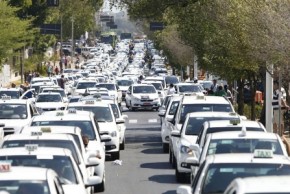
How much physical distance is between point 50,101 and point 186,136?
22.2 m

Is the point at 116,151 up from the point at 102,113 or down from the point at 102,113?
down

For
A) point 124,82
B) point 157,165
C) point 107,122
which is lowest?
point 124,82

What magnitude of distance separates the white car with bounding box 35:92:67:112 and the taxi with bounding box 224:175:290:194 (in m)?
32.9

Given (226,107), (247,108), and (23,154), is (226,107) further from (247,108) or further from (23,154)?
(247,108)

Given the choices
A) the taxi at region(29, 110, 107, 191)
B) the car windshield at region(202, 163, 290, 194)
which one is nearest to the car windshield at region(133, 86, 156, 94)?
the taxi at region(29, 110, 107, 191)

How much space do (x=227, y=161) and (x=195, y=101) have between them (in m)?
14.5

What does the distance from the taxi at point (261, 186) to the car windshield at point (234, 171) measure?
257 centimetres

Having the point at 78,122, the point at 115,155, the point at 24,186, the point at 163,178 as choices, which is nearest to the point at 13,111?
the point at 115,155

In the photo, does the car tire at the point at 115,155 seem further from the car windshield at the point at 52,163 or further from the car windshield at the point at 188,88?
Answer: the car windshield at the point at 188,88

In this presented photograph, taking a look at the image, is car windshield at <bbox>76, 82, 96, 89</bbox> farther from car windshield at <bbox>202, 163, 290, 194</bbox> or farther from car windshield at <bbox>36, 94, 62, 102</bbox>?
car windshield at <bbox>202, 163, 290, 194</bbox>

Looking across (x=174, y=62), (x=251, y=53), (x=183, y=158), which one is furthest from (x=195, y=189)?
(x=174, y=62)

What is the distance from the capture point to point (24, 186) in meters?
13.0

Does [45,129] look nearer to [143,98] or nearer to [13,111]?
[13,111]

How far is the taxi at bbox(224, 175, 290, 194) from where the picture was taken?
36.5 ft
